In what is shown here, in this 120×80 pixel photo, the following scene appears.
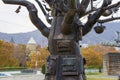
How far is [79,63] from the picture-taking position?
5.62 meters

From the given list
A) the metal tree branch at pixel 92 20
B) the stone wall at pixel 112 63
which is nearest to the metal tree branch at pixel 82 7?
the metal tree branch at pixel 92 20

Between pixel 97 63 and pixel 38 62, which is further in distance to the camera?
pixel 38 62

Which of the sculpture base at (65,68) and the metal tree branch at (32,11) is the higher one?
the metal tree branch at (32,11)

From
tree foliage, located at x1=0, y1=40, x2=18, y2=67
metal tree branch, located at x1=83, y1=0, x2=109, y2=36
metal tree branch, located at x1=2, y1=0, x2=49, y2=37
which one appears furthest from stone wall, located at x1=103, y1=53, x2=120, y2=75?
tree foliage, located at x1=0, y1=40, x2=18, y2=67

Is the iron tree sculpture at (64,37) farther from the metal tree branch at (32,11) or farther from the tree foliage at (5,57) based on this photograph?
the tree foliage at (5,57)

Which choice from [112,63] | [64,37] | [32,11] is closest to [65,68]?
[64,37]

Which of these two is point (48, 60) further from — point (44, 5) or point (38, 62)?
point (38, 62)

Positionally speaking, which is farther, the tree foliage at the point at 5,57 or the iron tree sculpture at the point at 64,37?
the tree foliage at the point at 5,57

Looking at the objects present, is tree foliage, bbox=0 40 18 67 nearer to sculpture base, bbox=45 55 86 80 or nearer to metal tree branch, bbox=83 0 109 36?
metal tree branch, bbox=83 0 109 36

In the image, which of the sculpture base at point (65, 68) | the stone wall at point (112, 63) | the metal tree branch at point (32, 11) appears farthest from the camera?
the stone wall at point (112, 63)

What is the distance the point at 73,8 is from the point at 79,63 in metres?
1.10

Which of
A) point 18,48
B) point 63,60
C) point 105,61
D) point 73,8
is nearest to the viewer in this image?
point 73,8

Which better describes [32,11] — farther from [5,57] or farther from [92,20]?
[5,57]

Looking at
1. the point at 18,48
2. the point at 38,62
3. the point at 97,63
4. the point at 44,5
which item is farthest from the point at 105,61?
the point at 18,48
